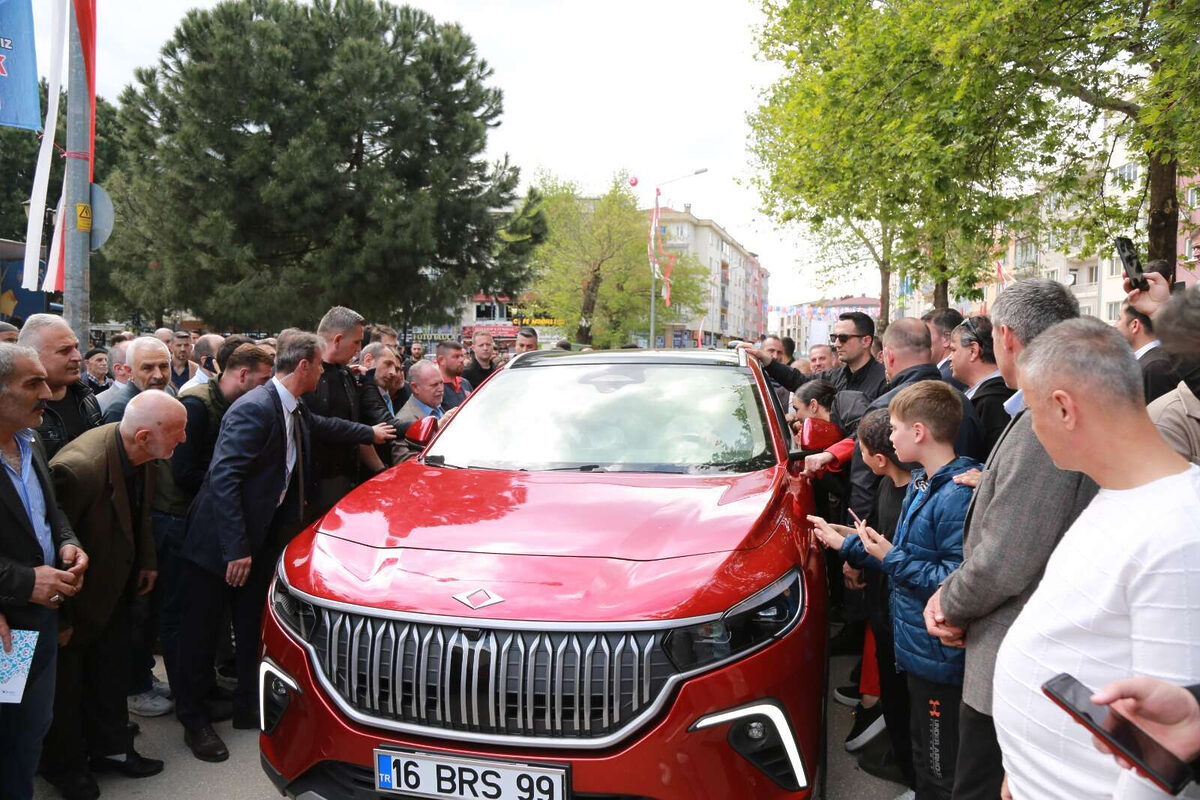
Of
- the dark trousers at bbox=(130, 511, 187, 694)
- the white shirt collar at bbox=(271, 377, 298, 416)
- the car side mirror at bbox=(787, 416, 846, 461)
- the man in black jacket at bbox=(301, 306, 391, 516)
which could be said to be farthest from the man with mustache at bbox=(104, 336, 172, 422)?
the car side mirror at bbox=(787, 416, 846, 461)

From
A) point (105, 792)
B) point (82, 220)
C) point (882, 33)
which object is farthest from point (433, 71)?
point (105, 792)

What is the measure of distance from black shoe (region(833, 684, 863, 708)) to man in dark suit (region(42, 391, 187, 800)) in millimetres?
3423

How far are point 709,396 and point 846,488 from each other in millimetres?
1862

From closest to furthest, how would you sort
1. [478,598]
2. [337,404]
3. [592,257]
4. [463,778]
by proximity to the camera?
[463,778], [478,598], [337,404], [592,257]

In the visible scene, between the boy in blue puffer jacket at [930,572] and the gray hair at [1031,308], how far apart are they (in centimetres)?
36

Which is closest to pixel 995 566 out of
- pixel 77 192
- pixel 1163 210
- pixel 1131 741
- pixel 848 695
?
pixel 1131 741

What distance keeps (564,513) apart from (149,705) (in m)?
2.95

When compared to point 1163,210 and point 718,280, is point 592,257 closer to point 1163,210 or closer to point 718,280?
point 1163,210

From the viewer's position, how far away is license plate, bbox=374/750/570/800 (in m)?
2.37

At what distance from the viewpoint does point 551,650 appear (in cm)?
244

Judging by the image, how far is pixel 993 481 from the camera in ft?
7.57

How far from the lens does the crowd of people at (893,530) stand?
5.21 ft

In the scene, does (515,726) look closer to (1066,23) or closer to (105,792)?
(105,792)

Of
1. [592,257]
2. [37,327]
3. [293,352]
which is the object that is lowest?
[293,352]
